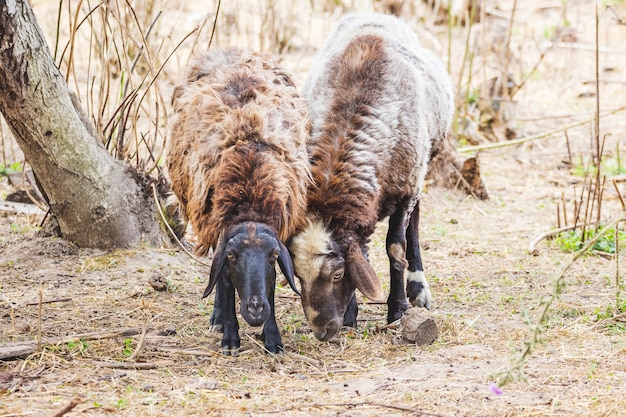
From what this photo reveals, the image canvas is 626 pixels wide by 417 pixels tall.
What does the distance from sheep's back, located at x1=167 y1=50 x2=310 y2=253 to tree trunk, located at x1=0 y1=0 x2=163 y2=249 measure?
882mm

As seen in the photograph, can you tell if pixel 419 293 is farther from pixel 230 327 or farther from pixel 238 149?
pixel 238 149

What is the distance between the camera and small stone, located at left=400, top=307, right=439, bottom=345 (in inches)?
203

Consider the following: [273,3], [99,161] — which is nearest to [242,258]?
[99,161]

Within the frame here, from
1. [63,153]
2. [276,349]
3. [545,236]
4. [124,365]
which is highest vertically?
[63,153]

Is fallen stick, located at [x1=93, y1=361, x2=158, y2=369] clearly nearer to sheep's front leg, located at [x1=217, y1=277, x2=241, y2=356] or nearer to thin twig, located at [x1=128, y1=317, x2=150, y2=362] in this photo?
thin twig, located at [x1=128, y1=317, x2=150, y2=362]

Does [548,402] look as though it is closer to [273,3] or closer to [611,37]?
[273,3]

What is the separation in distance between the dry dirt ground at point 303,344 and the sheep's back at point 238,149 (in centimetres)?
78

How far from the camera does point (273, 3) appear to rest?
1145 cm

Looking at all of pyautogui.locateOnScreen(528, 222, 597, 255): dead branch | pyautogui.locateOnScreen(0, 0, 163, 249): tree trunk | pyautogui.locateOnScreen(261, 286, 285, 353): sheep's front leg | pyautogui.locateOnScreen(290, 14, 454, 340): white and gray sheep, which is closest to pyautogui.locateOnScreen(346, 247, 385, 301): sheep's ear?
pyautogui.locateOnScreen(290, 14, 454, 340): white and gray sheep

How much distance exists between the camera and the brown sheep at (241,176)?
15.2 feet

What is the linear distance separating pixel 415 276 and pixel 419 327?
1.31 m

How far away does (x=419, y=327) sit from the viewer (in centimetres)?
514

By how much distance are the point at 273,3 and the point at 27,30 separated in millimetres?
6289

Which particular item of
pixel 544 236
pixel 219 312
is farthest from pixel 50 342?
pixel 544 236
